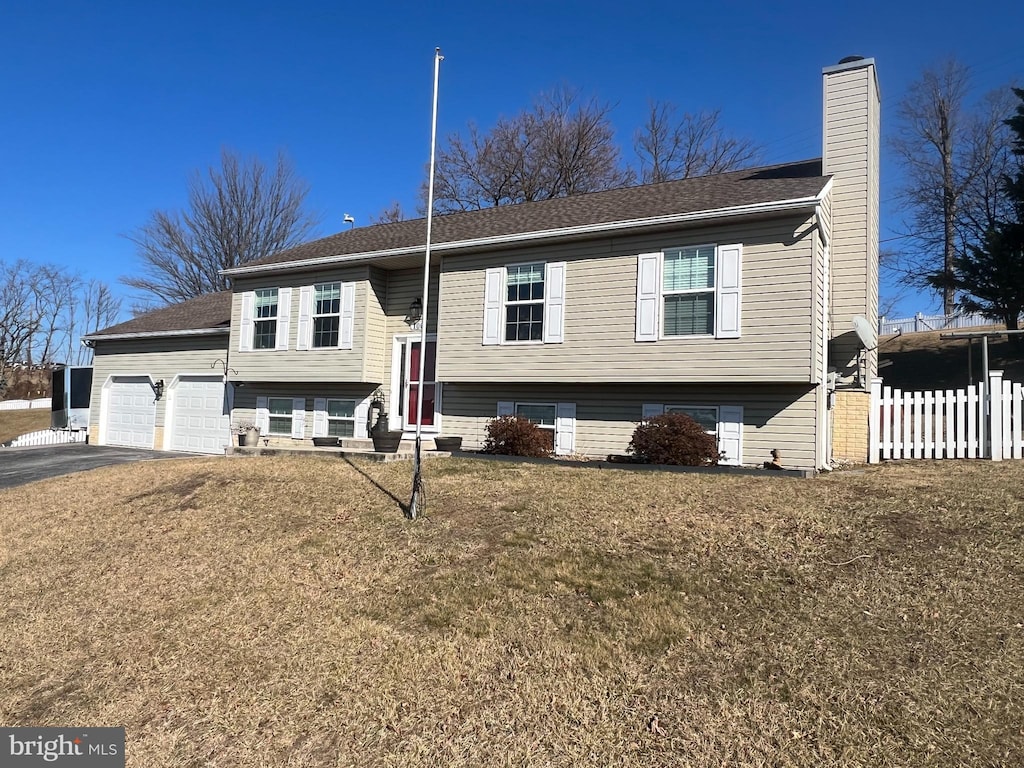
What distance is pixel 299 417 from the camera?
1633cm

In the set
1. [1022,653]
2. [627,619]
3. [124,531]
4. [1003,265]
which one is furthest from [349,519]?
[1003,265]

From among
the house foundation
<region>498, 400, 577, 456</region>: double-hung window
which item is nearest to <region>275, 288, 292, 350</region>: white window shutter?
<region>498, 400, 577, 456</region>: double-hung window

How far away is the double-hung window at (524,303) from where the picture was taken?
41.2ft

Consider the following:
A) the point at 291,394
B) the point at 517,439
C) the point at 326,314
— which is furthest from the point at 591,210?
the point at 291,394

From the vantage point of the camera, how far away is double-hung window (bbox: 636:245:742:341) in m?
10.9

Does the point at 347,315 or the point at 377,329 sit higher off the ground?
the point at 347,315

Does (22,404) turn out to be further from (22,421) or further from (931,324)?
(931,324)

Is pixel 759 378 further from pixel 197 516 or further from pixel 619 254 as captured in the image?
pixel 197 516

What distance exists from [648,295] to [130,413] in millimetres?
16372

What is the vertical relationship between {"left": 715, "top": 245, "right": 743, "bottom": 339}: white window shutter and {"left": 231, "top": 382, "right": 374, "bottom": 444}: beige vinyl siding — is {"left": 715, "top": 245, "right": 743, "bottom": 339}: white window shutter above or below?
above

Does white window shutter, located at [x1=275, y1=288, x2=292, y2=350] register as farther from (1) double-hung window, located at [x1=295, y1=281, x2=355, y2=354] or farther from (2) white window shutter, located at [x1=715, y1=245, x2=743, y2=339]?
(2) white window shutter, located at [x1=715, y1=245, x2=743, y2=339]

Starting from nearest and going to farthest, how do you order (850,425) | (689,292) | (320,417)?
1. (689,292)
2. (850,425)
3. (320,417)

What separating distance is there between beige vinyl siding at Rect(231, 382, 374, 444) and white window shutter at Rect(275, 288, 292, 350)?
3.57 feet

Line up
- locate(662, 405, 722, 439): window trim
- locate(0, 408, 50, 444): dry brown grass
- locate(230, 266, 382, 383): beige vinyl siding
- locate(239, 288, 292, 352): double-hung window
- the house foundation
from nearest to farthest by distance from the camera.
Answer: locate(662, 405, 722, 439): window trim < the house foundation < locate(230, 266, 382, 383): beige vinyl siding < locate(239, 288, 292, 352): double-hung window < locate(0, 408, 50, 444): dry brown grass
